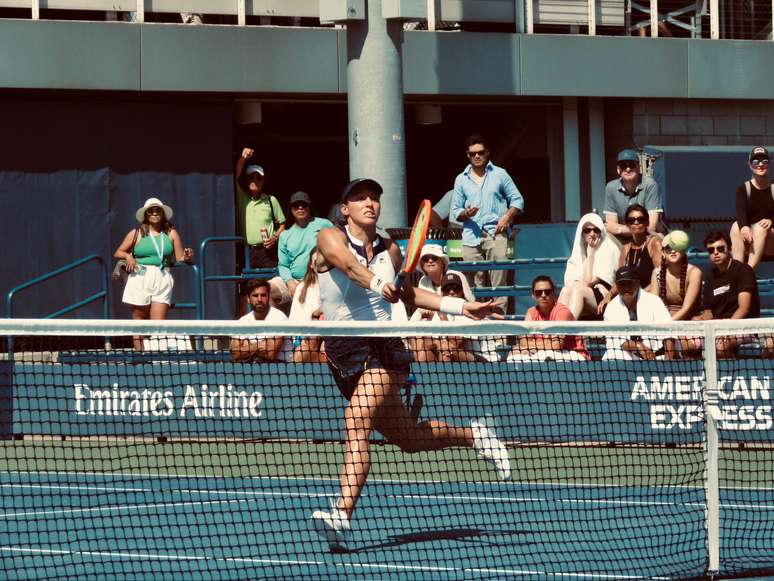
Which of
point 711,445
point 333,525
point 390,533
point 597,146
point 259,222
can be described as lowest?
point 390,533

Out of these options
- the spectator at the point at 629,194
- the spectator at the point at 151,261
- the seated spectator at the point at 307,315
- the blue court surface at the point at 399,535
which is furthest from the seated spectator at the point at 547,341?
the spectator at the point at 151,261

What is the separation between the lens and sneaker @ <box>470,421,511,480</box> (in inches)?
361

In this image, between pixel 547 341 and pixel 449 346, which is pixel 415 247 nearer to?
pixel 449 346

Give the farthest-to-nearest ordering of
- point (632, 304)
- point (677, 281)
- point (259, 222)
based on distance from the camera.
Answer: point (259, 222), point (677, 281), point (632, 304)

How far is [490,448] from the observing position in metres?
9.31

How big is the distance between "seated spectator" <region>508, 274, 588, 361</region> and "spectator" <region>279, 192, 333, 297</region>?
2.53 meters

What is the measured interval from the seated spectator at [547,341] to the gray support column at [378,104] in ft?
11.0

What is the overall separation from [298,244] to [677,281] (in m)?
3.77

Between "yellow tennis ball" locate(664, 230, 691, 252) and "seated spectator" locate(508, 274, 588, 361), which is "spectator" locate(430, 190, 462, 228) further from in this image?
"yellow tennis ball" locate(664, 230, 691, 252)

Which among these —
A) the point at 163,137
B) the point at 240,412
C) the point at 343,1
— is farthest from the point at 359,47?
the point at 240,412

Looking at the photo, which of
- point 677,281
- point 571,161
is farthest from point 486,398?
point 571,161

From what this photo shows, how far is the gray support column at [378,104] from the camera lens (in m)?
16.6

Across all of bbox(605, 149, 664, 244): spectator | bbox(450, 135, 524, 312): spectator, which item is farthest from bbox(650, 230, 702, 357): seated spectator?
bbox(450, 135, 524, 312): spectator

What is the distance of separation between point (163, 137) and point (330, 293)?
12.1m
